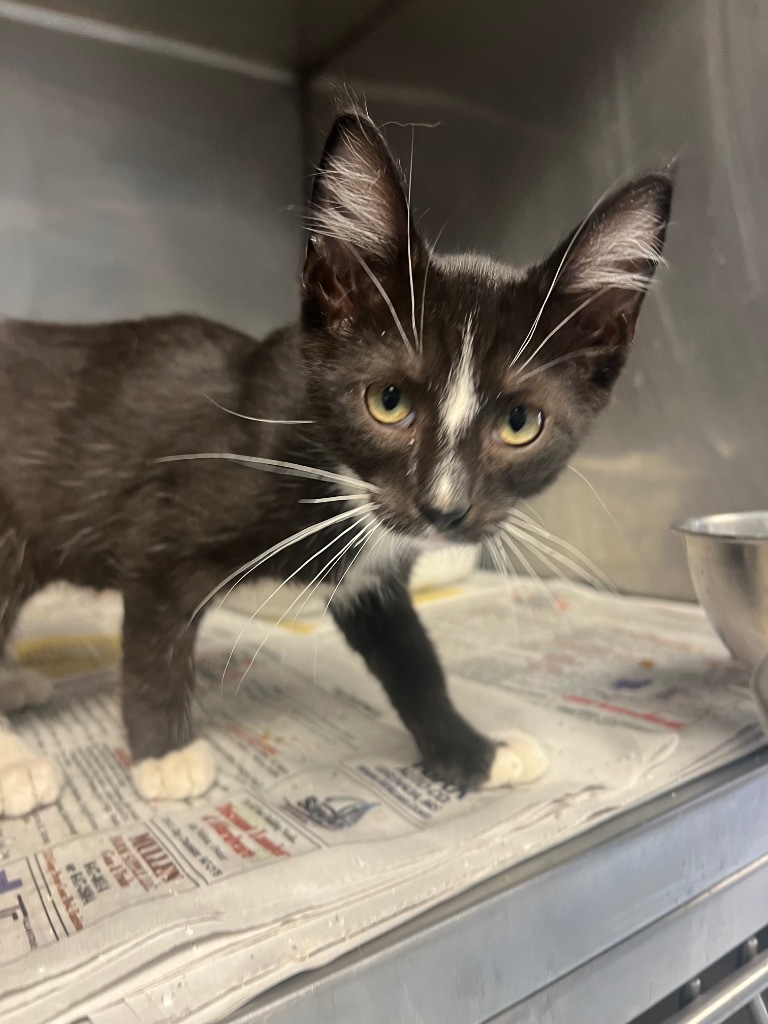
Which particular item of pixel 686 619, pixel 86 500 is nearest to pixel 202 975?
pixel 86 500

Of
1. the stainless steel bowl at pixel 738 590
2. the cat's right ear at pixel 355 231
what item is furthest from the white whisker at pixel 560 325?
the stainless steel bowl at pixel 738 590

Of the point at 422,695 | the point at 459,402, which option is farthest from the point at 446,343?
the point at 422,695

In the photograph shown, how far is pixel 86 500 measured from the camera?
0.71 m

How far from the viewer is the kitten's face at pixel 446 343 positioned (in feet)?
1.74

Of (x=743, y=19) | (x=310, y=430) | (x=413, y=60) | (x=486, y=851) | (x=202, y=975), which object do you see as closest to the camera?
(x=202, y=975)

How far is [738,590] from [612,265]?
12.6 inches

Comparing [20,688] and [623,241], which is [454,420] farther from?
[20,688]

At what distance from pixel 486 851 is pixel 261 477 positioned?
336 mm

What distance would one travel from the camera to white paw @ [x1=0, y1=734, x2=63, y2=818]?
1.87 ft

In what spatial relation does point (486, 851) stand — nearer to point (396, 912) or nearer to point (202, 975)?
point (396, 912)

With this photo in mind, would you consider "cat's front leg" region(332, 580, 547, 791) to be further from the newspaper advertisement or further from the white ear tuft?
the white ear tuft

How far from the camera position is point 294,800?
1.92 feet

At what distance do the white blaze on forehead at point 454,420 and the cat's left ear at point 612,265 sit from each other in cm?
9

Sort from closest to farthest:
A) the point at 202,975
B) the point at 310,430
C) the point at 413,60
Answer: the point at 202,975 → the point at 310,430 → the point at 413,60
